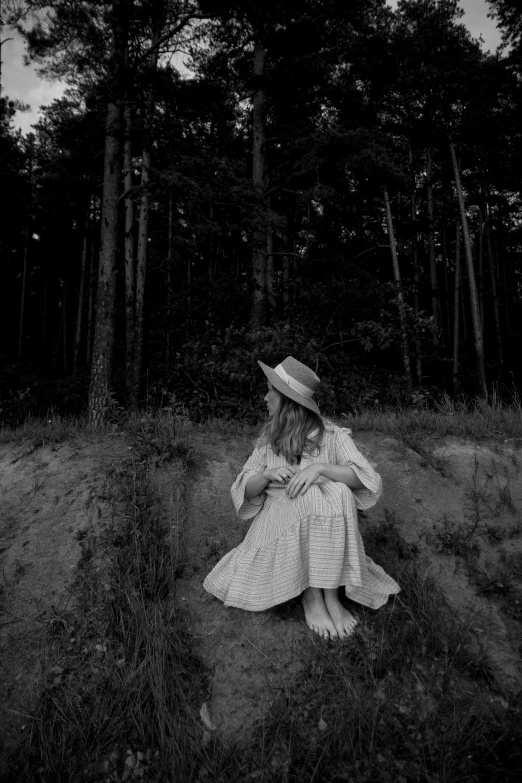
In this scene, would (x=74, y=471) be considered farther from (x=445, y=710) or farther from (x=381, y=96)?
(x=381, y=96)

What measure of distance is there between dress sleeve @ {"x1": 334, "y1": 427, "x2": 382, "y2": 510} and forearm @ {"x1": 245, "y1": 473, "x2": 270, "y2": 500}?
0.53 m

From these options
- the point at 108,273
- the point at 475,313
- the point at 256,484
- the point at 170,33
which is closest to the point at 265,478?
the point at 256,484

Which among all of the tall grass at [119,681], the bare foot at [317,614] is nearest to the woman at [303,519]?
the bare foot at [317,614]

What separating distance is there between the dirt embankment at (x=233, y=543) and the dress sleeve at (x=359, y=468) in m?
0.89

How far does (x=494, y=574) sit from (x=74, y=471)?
3918 millimetres

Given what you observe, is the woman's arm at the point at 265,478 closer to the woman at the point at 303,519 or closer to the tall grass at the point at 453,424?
the woman at the point at 303,519

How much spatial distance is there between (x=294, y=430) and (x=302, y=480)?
1.25 feet

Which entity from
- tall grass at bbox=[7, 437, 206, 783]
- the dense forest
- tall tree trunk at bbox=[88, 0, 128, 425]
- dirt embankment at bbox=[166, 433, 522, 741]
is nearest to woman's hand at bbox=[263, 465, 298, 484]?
dirt embankment at bbox=[166, 433, 522, 741]

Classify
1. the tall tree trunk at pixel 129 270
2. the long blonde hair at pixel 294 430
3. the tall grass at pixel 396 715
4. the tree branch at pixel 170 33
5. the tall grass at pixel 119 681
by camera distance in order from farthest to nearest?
the tall tree trunk at pixel 129 270 < the tree branch at pixel 170 33 < the long blonde hair at pixel 294 430 < the tall grass at pixel 119 681 < the tall grass at pixel 396 715

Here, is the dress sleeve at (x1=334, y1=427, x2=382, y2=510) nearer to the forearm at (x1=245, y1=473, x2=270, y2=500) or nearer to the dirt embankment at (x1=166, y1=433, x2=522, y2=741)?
the forearm at (x1=245, y1=473, x2=270, y2=500)

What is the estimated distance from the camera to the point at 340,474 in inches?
111

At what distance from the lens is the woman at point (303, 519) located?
8.87ft

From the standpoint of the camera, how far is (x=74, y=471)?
4.57m

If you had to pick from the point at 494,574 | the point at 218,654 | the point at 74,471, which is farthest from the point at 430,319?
the point at 218,654
